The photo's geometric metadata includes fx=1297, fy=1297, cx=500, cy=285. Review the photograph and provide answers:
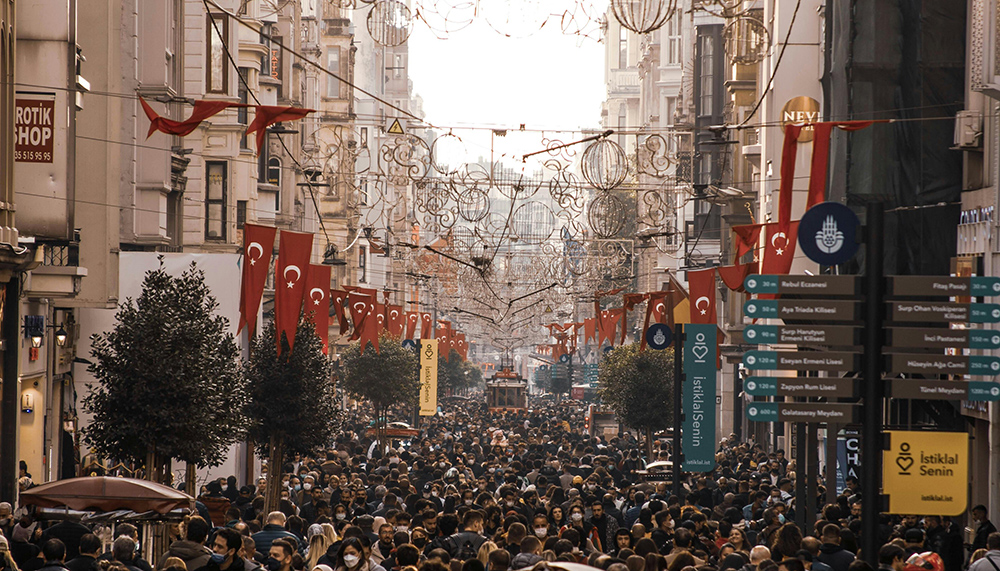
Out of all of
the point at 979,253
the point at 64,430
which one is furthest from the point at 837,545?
the point at 64,430

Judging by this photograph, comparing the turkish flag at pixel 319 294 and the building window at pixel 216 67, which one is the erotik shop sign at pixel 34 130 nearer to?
the turkish flag at pixel 319 294

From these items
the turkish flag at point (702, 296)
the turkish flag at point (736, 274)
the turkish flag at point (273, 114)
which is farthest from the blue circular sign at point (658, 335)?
the turkish flag at point (273, 114)

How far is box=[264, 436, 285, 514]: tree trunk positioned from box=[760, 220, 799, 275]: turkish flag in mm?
9090

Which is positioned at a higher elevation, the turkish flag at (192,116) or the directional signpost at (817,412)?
the turkish flag at (192,116)

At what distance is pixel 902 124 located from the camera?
77.1ft

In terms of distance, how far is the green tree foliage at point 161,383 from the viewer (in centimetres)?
1825

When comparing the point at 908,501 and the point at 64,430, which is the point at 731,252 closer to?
the point at 64,430

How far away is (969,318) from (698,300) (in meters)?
16.4

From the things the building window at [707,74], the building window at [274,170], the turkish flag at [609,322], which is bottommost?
the turkish flag at [609,322]

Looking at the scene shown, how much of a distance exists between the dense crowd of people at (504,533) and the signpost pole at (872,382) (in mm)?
320

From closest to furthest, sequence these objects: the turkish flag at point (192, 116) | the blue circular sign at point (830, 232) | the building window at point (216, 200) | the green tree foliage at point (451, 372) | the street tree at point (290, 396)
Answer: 1. the blue circular sign at point (830, 232)
2. the turkish flag at point (192, 116)
3. the street tree at point (290, 396)
4. the building window at point (216, 200)
5. the green tree foliage at point (451, 372)

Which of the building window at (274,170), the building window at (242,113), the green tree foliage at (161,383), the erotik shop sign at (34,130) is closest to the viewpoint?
the green tree foliage at (161,383)

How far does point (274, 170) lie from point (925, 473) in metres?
39.5

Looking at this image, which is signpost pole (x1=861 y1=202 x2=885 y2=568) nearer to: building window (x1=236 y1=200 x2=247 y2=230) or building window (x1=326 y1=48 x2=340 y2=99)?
building window (x1=236 y1=200 x2=247 y2=230)
